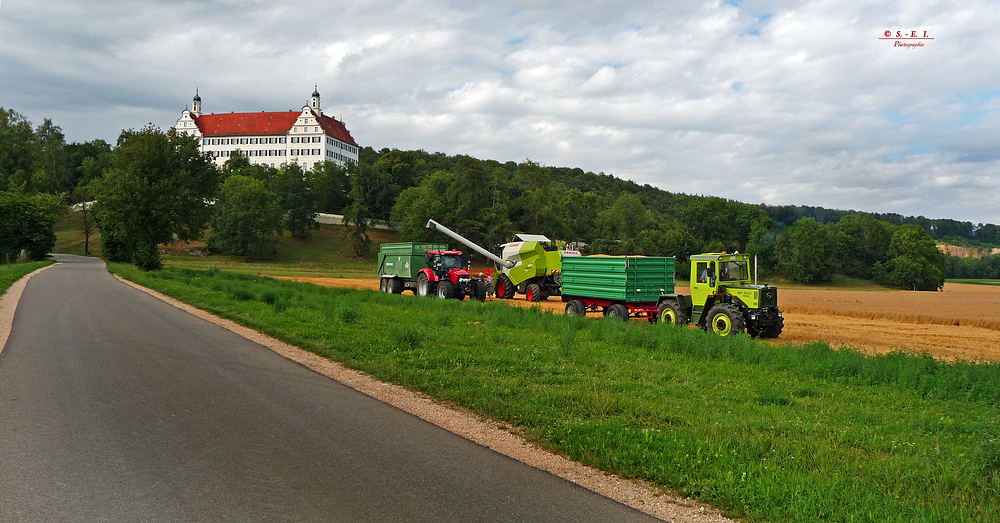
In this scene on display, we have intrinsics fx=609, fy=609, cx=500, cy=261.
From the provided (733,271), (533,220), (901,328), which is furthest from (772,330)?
(533,220)

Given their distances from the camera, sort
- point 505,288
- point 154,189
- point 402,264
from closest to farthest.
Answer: point 402,264
point 505,288
point 154,189

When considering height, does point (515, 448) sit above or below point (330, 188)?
below

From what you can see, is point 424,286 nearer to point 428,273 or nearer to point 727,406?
point 428,273

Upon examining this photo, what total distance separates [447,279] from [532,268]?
449cm

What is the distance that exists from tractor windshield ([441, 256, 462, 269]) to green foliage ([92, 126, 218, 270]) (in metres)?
21.8

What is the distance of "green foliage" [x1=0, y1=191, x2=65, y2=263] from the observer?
57.3 meters

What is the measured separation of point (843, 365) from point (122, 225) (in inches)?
1780

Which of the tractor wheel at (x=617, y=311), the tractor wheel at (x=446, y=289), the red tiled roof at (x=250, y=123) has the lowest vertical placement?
the tractor wheel at (x=617, y=311)

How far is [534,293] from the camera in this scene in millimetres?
31312

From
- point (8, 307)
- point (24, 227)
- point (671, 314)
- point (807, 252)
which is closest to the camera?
point (8, 307)

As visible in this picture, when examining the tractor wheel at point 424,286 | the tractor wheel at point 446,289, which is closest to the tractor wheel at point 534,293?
the tractor wheel at point 446,289

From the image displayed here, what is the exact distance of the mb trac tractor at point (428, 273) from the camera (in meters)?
29.7

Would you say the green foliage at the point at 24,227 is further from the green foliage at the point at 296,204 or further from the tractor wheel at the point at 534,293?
the tractor wheel at the point at 534,293

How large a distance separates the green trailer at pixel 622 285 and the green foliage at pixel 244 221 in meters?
66.7
